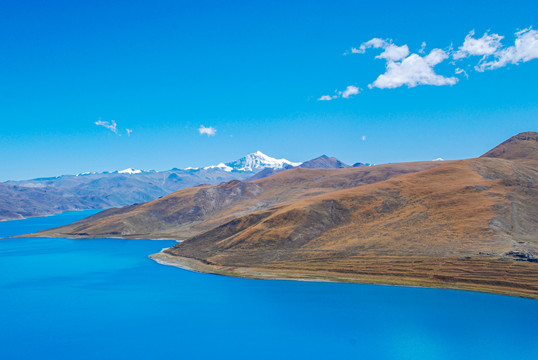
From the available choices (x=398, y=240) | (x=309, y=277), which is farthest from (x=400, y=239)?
(x=309, y=277)

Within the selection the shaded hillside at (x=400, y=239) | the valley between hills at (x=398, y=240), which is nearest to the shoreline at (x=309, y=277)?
the valley between hills at (x=398, y=240)

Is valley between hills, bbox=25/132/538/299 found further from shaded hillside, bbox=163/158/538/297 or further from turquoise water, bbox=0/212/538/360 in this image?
turquoise water, bbox=0/212/538/360

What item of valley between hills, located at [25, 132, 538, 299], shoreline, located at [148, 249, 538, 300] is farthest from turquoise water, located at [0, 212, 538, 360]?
valley between hills, located at [25, 132, 538, 299]

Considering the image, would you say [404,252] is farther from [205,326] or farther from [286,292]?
[205,326]

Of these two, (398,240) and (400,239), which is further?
(400,239)

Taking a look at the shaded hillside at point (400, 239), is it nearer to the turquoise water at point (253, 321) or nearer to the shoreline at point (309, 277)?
the shoreline at point (309, 277)

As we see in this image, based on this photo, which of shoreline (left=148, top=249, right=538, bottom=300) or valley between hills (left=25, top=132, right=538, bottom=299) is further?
valley between hills (left=25, top=132, right=538, bottom=299)

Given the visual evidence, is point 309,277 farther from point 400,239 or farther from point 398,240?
point 400,239
